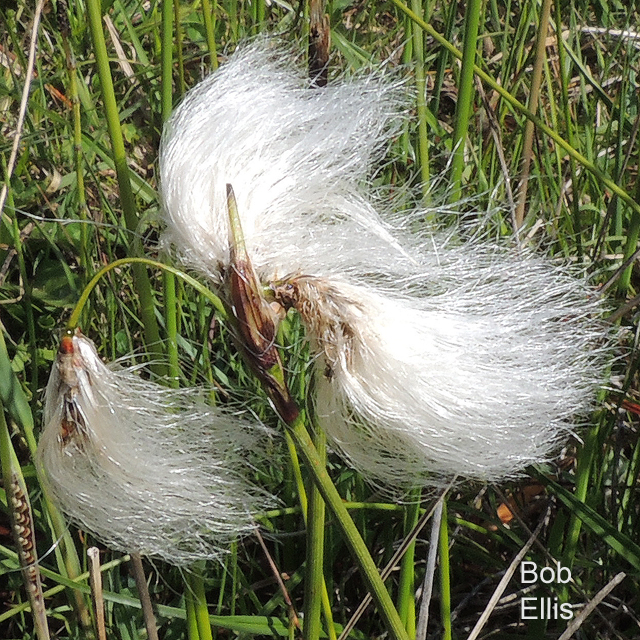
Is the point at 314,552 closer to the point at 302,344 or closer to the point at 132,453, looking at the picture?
the point at 132,453

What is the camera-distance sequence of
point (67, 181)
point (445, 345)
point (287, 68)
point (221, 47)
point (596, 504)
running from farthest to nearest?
point (221, 47) < point (67, 181) < point (596, 504) < point (287, 68) < point (445, 345)

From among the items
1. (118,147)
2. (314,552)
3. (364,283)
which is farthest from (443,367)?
(118,147)

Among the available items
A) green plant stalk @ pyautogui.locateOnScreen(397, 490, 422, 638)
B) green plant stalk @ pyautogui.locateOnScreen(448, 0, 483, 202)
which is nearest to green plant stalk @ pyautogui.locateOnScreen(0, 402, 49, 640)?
green plant stalk @ pyautogui.locateOnScreen(397, 490, 422, 638)

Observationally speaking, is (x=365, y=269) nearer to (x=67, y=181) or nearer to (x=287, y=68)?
(x=287, y=68)

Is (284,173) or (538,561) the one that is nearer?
(284,173)

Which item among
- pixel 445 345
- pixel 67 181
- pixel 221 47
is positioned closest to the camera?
pixel 445 345

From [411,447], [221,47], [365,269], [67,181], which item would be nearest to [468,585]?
→ [411,447]

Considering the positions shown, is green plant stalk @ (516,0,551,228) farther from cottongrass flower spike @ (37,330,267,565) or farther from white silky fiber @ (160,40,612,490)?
cottongrass flower spike @ (37,330,267,565)
